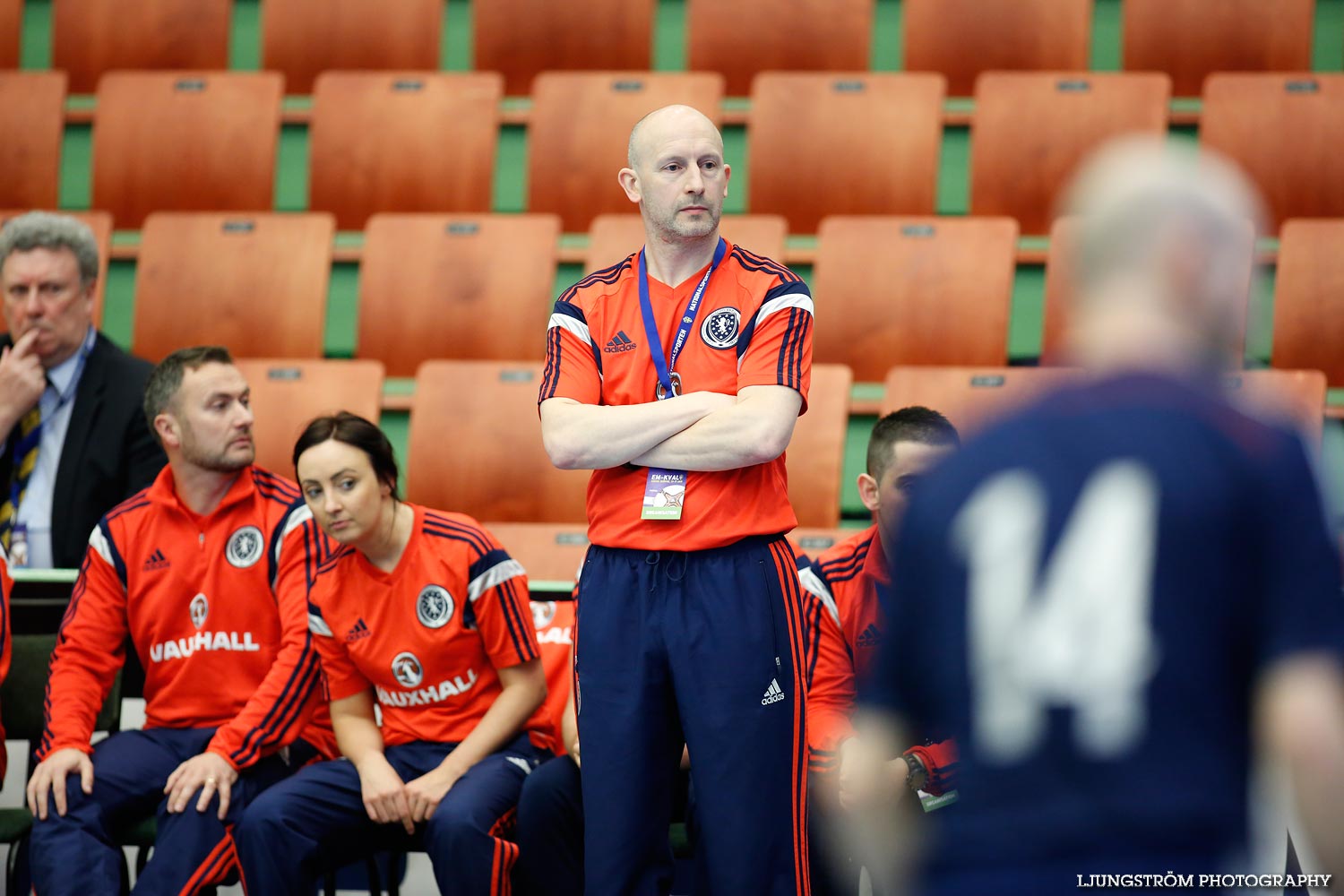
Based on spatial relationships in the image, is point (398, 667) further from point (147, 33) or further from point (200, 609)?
point (147, 33)

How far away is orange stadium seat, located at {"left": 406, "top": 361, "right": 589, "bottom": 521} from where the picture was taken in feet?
13.8

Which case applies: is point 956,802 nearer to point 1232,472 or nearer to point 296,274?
point 1232,472

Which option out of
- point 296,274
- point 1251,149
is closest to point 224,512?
point 296,274

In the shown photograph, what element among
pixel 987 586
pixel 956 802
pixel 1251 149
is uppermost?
pixel 1251 149

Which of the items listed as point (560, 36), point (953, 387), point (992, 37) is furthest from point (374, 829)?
point (992, 37)

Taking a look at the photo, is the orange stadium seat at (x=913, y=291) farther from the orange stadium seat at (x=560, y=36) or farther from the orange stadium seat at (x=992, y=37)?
the orange stadium seat at (x=560, y=36)

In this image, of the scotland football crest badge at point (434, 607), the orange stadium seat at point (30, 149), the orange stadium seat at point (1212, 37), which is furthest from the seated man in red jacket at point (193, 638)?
the orange stadium seat at point (1212, 37)

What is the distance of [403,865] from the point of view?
149 inches

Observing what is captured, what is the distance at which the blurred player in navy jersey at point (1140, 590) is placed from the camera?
1.21 metres

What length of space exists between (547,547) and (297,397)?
3.20 ft

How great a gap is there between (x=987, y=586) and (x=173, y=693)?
8.74ft

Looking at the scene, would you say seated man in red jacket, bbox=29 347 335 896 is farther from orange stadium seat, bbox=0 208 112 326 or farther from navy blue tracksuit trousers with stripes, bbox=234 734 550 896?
orange stadium seat, bbox=0 208 112 326

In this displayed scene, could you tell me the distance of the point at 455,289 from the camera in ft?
15.4

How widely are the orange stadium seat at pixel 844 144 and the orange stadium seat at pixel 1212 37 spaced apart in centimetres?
89
